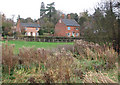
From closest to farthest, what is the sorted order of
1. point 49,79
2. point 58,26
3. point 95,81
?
1. point 95,81
2. point 49,79
3. point 58,26

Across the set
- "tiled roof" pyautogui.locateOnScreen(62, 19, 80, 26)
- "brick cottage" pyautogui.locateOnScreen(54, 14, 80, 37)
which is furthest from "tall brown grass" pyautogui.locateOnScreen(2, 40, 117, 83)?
"tiled roof" pyautogui.locateOnScreen(62, 19, 80, 26)

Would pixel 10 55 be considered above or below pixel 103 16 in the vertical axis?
below

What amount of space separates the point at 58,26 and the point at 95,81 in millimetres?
34631

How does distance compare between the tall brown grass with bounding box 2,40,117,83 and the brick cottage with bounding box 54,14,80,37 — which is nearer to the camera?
the tall brown grass with bounding box 2,40,117,83

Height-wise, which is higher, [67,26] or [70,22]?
[70,22]

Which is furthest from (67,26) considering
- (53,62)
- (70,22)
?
(53,62)

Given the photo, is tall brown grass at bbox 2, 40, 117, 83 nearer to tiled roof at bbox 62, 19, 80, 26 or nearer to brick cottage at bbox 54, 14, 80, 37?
brick cottage at bbox 54, 14, 80, 37

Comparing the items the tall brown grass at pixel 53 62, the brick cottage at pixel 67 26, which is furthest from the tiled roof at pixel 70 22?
the tall brown grass at pixel 53 62

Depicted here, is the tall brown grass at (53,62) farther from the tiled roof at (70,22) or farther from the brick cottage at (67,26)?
the tiled roof at (70,22)

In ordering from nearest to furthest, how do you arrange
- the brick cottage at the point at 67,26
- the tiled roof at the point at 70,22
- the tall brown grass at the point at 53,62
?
the tall brown grass at the point at 53,62
the brick cottage at the point at 67,26
the tiled roof at the point at 70,22

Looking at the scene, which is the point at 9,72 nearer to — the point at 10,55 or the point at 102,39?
the point at 10,55

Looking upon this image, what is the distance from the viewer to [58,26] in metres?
36.8

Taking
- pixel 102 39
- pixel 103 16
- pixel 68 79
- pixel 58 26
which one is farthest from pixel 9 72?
pixel 58 26

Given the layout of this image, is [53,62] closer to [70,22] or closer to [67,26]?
[67,26]
